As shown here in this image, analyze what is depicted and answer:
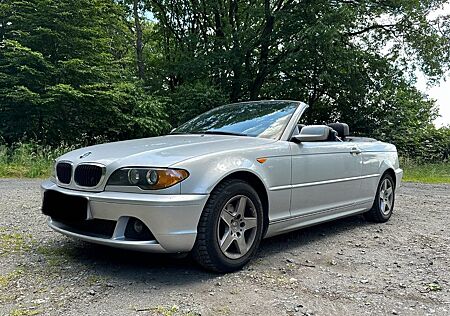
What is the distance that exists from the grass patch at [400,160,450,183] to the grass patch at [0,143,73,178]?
922 centimetres

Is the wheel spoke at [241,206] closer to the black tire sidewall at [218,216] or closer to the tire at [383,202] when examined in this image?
the black tire sidewall at [218,216]

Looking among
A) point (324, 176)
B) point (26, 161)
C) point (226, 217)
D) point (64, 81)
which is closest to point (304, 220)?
point (324, 176)

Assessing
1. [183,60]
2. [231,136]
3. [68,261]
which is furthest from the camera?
[183,60]

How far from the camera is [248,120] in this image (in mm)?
4207

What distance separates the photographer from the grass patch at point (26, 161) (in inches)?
370

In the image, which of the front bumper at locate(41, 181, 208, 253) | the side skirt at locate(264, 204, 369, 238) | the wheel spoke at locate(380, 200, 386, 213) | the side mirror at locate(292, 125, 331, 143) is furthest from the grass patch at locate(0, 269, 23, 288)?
the wheel spoke at locate(380, 200, 386, 213)

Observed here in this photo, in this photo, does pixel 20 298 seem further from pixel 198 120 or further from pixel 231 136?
pixel 198 120

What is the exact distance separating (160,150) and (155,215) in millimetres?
601

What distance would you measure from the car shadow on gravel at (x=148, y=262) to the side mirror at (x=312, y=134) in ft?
3.39

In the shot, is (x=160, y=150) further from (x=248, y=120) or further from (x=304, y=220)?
(x=304, y=220)

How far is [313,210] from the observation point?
13.2 ft

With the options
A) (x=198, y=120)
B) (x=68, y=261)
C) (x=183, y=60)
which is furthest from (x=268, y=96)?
(x=68, y=261)

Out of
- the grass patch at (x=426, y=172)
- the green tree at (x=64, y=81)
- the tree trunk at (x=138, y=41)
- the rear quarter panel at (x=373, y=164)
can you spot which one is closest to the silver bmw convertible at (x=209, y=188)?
the rear quarter panel at (x=373, y=164)

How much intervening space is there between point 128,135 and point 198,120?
415 inches
